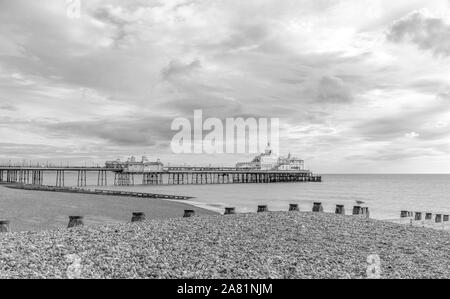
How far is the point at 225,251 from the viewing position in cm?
831

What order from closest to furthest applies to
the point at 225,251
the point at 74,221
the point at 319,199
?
the point at 225,251
the point at 74,221
the point at 319,199

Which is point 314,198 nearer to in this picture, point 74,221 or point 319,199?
point 319,199

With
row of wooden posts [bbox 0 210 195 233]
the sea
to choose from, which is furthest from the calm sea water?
row of wooden posts [bbox 0 210 195 233]

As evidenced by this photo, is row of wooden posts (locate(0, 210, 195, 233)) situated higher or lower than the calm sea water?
higher

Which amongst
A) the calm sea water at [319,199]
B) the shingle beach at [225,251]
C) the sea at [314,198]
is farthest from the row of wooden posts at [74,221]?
the calm sea water at [319,199]

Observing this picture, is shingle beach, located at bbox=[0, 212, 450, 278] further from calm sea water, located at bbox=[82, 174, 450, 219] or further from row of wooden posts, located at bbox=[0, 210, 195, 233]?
calm sea water, located at bbox=[82, 174, 450, 219]

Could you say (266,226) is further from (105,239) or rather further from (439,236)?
(439,236)

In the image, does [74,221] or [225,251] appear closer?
[225,251]

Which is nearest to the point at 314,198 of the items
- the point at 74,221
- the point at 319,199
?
the point at 319,199

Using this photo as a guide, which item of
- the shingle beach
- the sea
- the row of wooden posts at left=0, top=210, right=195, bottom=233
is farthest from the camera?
the sea

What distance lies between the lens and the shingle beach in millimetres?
6910

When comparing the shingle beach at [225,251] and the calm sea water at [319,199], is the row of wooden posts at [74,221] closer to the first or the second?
the shingle beach at [225,251]

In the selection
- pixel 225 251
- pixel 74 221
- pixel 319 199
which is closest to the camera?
pixel 225 251
